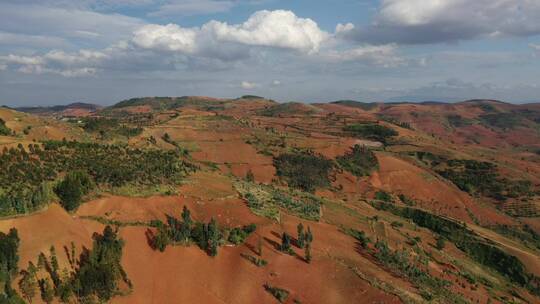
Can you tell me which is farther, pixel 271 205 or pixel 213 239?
pixel 271 205

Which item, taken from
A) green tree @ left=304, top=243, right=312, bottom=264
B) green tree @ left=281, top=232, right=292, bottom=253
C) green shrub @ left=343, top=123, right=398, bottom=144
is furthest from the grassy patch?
green shrub @ left=343, top=123, right=398, bottom=144

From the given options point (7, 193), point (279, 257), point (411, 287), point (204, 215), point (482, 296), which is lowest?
point (482, 296)

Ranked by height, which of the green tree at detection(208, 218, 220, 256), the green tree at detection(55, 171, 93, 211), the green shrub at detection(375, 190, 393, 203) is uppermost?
the green tree at detection(55, 171, 93, 211)

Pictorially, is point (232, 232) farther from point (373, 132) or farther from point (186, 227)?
point (373, 132)

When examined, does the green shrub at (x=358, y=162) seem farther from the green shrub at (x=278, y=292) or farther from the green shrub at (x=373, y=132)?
the green shrub at (x=278, y=292)

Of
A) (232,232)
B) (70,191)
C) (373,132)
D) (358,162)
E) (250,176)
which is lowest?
(358,162)

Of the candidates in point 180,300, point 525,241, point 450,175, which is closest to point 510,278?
point 525,241

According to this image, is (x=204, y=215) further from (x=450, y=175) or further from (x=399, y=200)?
(x=450, y=175)

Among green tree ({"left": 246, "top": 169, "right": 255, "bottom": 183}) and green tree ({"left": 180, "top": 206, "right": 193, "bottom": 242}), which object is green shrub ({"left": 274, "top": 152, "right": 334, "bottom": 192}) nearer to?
green tree ({"left": 246, "top": 169, "right": 255, "bottom": 183})

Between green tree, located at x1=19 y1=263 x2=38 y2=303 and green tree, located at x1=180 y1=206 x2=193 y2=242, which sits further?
green tree, located at x1=180 y1=206 x2=193 y2=242

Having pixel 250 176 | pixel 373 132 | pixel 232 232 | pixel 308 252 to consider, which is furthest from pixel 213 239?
pixel 373 132

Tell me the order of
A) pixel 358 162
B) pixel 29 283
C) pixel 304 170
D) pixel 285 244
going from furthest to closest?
pixel 358 162, pixel 304 170, pixel 285 244, pixel 29 283
